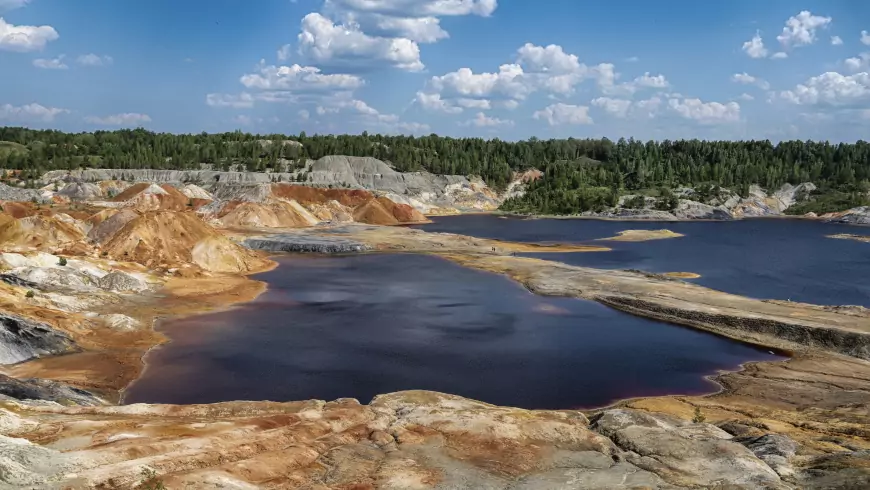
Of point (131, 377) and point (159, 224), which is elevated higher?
point (159, 224)

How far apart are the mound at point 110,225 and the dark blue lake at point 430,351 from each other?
104 ft

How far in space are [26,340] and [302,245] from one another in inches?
2589

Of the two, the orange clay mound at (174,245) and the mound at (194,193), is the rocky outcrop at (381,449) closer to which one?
the orange clay mound at (174,245)

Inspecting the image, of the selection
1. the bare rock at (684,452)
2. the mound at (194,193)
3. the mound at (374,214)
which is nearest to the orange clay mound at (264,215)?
the mound at (374,214)

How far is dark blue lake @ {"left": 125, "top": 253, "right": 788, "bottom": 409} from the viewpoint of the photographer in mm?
44344

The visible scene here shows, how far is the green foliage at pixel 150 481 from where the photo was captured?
21564 mm

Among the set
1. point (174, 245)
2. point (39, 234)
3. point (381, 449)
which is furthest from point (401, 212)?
point (381, 449)

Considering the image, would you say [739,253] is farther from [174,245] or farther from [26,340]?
[26,340]

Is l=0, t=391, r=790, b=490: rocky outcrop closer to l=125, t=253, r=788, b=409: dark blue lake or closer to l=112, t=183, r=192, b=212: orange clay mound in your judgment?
l=125, t=253, r=788, b=409: dark blue lake

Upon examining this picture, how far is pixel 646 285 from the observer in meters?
78.6

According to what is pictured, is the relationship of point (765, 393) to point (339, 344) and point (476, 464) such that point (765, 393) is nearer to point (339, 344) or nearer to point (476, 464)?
point (476, 464)

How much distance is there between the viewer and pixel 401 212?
18750cm

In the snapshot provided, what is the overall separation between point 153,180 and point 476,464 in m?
194

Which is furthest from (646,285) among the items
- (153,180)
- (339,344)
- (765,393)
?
(153,180)
